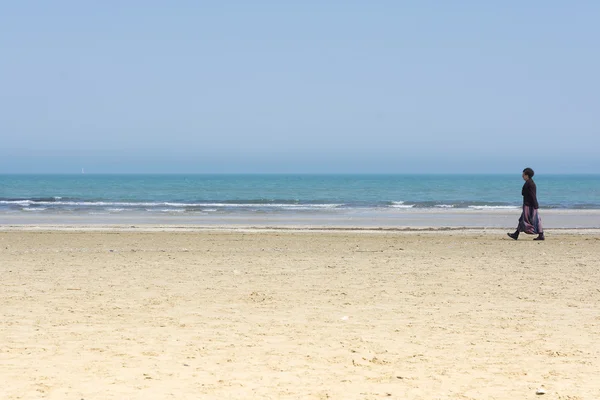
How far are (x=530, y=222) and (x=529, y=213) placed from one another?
0.67 ft

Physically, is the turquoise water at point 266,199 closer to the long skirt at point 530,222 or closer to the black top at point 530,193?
the long skirt at point 530,222

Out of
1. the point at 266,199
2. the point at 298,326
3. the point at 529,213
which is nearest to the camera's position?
the point at 298,326

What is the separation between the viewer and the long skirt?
54.3 ft

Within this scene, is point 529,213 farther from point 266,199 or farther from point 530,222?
point 266,199

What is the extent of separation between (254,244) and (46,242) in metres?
4.57

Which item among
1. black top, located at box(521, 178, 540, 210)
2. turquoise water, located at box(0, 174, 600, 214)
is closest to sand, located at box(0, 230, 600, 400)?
black top, located at box(521, 178, 540, 210)

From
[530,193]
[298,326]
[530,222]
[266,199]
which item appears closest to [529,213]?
[530,222]

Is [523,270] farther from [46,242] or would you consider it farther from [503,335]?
[46,242]

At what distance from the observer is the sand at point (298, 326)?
17.5 ft

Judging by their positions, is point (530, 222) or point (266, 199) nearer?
point (530, 222)

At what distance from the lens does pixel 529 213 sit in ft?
54.8

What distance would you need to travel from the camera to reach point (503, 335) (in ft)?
22.7

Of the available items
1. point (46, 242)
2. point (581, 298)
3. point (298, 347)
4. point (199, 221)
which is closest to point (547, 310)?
point (581, 298)

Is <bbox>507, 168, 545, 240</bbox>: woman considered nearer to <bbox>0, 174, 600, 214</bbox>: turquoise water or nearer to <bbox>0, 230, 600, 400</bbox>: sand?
<bbox>0, 230, 600, 400</bbox>: sand
